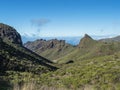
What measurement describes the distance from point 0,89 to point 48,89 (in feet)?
10.9

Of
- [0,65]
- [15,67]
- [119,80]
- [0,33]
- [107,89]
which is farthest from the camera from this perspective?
[0,33]

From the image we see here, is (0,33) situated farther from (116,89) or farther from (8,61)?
(116,89)

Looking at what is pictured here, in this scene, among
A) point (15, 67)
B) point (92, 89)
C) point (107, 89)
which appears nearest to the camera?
point (92, 89)

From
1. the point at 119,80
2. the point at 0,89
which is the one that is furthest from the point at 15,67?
the point at 0,89

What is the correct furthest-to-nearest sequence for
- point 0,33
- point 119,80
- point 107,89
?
point 0,33
point 119,80
point 107,89

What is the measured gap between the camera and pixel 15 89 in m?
13.5

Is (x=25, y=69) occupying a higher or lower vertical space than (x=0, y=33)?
lower

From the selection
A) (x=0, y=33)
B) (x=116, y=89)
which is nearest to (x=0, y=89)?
(x=116, y=89)

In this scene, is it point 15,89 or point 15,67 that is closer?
point 15,89

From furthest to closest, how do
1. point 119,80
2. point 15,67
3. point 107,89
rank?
point 15,67, point 119,80, point 107,89

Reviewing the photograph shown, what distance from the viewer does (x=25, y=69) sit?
56.2m

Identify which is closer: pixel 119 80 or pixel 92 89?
pixel 92 89

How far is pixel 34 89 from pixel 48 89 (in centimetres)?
64

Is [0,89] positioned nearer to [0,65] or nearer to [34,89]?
[34,89]
